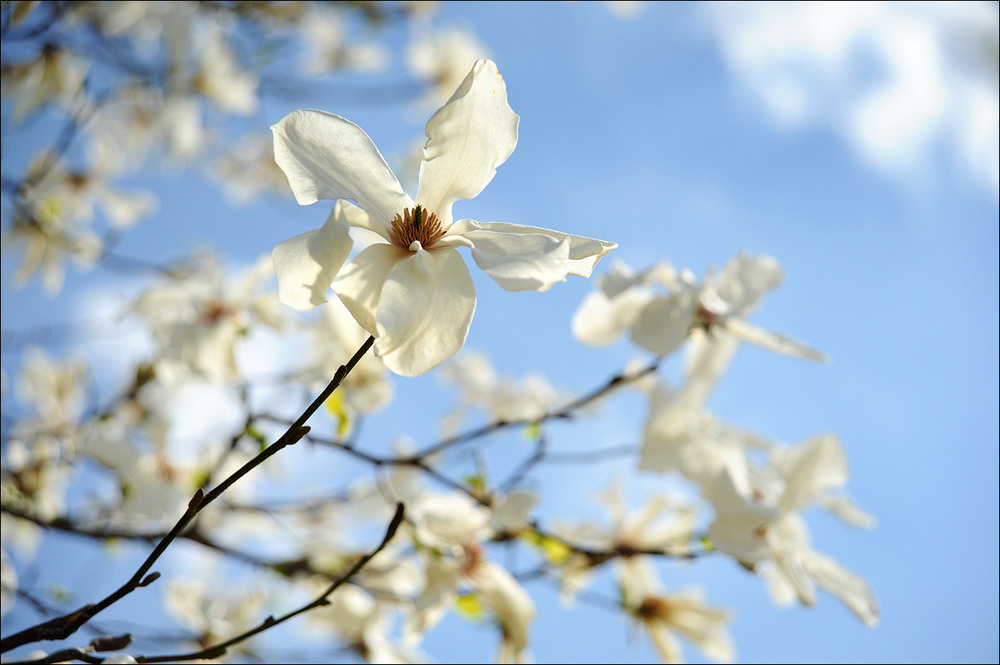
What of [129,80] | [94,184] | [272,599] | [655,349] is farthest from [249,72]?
[655,349]

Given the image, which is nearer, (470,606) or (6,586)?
(6,586)

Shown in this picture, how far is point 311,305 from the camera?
46cm

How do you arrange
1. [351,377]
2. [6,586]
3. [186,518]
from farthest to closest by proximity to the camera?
[351,377]
[6,586]
[186,518]

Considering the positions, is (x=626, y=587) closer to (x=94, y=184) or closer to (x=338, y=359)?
(x=338, y=359)

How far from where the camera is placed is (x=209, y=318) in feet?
3.75

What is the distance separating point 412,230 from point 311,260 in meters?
0.09

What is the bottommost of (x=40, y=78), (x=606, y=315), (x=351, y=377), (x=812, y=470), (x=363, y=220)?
(x=812, y=470)

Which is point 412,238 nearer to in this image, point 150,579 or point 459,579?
point 150,579

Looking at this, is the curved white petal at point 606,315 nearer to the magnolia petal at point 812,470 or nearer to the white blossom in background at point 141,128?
A: the magnolia petal at point 812,470

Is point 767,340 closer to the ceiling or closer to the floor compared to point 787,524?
closer to the ceiling

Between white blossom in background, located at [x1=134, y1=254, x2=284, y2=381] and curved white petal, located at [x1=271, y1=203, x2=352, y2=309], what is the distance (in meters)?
0.70

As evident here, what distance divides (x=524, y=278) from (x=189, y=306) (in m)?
0.93

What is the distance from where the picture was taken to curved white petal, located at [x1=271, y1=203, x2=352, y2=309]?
0.43 m

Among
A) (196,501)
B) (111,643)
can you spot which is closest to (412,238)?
(196,501)
